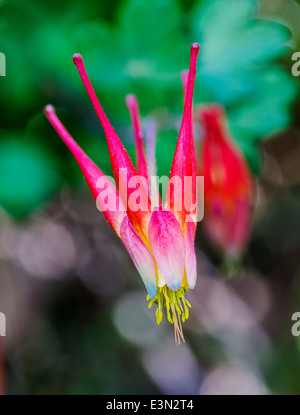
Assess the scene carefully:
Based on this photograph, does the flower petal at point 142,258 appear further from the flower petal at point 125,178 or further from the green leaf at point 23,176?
the green leaf at point 23,176

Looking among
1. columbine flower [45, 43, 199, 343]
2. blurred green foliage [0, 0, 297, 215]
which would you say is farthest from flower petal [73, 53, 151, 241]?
blurred green foliage [0, 0, 297, 215]

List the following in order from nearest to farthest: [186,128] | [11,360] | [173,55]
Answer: [186,128]
[173,55]
[11,360]

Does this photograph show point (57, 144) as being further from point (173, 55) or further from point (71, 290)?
point (71, 290)

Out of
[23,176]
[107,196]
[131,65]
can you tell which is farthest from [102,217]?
[107,196]

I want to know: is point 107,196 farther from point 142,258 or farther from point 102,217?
point 102,217

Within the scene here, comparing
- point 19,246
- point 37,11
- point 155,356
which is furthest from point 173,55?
point 155,356
